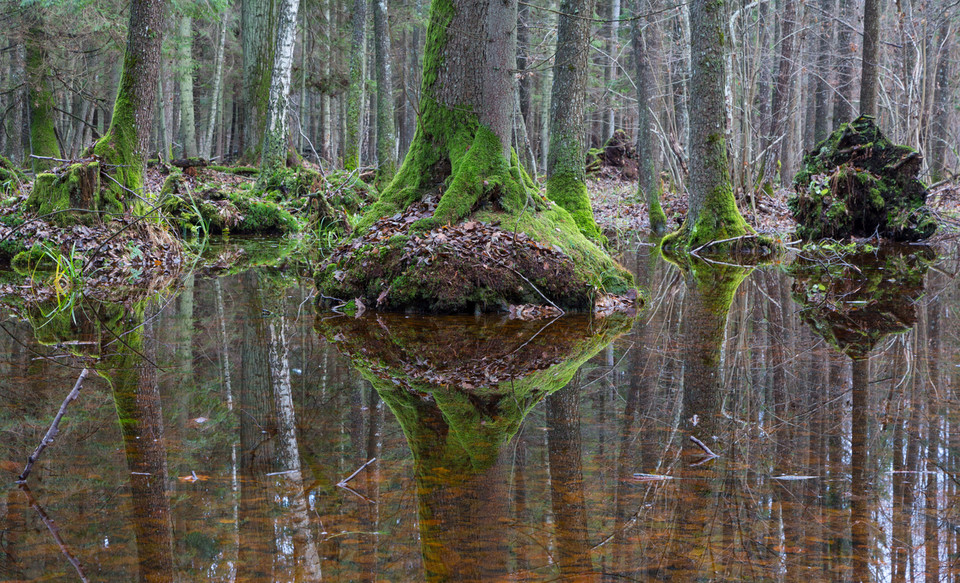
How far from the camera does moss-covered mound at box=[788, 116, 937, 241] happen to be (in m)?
11.8

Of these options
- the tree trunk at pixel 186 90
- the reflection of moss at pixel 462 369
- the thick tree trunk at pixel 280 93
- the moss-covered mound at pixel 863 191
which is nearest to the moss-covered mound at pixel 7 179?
the thick tree trunk at pixel 280 93

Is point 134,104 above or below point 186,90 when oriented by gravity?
below

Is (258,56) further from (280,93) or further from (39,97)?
(39,97)

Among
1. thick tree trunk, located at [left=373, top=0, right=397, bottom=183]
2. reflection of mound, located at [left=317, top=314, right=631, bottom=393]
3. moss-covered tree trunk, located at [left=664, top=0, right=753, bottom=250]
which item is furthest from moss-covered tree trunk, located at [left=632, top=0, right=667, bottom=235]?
reflection of mound, located at [left=317, top=314, right=631, bottom=393]

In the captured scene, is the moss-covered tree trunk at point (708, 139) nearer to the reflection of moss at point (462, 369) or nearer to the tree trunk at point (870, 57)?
the tree trunk at point (870, 57)

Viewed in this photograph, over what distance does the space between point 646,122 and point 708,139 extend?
14.9 ft

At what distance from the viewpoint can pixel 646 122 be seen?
603 inches

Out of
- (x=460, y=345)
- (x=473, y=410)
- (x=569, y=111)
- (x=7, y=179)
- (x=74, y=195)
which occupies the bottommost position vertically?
(x=473, y=410)

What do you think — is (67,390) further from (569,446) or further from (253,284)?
(253,284)

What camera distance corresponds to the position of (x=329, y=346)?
5.12 m

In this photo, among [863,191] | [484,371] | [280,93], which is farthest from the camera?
[280,93]

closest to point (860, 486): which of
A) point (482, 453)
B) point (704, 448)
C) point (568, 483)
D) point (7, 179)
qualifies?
point (704, 448)

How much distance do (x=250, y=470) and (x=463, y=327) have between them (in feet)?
10.0

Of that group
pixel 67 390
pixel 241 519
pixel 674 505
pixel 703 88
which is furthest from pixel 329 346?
pixel 703 88
